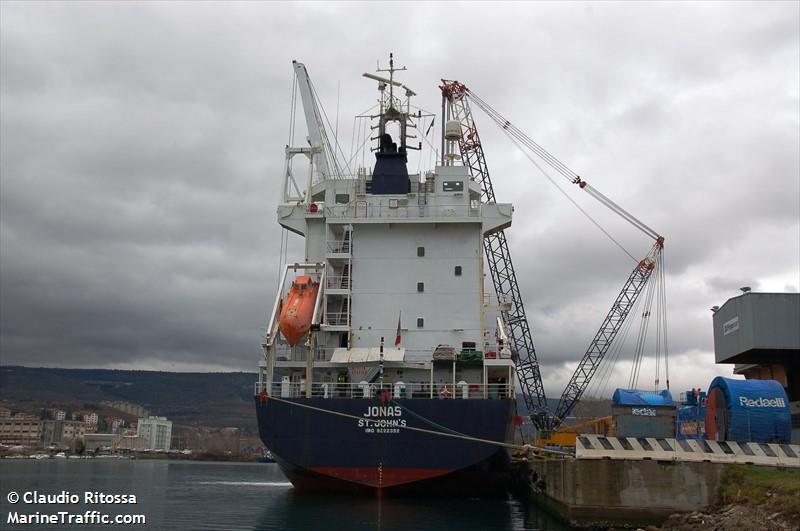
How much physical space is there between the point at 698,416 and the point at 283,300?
1794cm

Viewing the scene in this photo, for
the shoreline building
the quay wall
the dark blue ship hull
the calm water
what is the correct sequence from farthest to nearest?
the shoreline building, the dark blue ship hull, the calm water, the quay wall

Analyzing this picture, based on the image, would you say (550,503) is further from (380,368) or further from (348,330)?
(348,330)

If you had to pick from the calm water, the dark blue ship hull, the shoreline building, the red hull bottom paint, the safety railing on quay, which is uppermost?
the shoreline building

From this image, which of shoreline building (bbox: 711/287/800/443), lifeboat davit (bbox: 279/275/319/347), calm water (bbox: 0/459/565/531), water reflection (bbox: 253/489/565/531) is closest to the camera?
water reflection (bbox: 253/489/565/531)

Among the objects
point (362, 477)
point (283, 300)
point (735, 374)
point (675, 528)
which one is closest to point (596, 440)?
point (675, 528)

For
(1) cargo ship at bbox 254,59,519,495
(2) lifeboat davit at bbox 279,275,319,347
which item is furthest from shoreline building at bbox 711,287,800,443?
(2) lifeboat davit at bbox 279,275,319,347

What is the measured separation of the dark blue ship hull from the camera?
86.0 feet

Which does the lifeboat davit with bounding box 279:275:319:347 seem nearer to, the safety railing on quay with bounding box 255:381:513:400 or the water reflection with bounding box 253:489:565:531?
the safety railing on quay with bounding box 255:381:513:400

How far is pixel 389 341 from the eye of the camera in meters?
30.8

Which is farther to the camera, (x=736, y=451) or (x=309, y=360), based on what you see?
(x=309, y=360)

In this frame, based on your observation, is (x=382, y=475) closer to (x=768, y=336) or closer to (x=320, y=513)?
(x=320, y=513)

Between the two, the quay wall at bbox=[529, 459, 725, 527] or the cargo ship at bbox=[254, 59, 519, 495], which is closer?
the quay wall at bbox=[529, 459, 725, 527]

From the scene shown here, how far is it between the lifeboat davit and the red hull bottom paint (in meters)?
5.54

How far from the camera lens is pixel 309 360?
1112 inches
